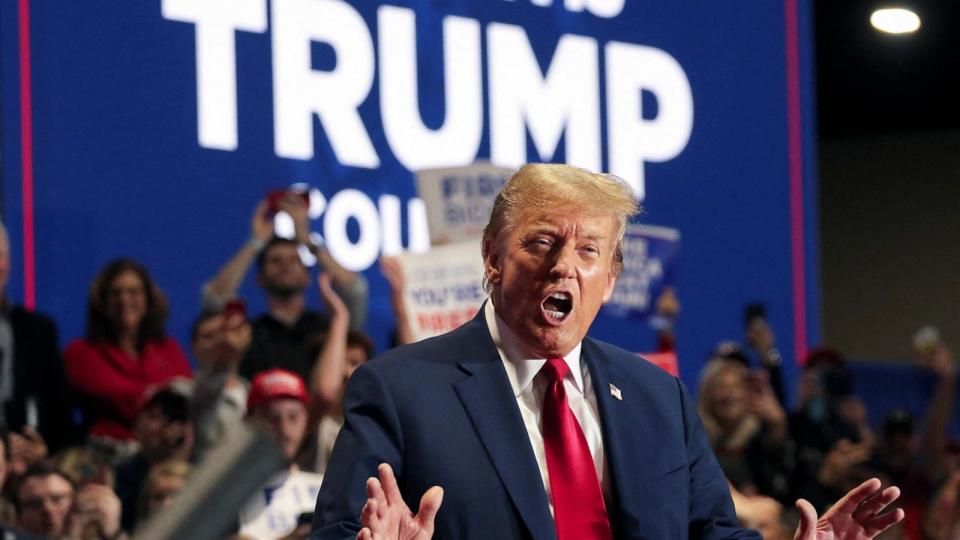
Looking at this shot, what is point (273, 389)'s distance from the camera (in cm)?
462

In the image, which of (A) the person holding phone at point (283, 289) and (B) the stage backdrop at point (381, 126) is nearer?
(A) the person holding phone at point (283, 289)

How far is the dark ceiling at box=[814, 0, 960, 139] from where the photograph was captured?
38.0ft

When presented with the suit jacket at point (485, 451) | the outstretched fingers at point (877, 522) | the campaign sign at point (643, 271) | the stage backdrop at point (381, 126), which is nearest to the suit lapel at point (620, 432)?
the suit jacket at point (485, 451)

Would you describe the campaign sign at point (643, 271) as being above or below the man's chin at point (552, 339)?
above

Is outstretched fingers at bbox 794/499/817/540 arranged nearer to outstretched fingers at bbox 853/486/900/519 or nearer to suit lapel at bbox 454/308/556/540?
outstretched fingers at bbox 853/486/900/519

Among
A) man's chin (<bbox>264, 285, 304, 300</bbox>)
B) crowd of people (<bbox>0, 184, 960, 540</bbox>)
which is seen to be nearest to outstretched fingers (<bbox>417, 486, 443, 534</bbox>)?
crowd of people (<bbox>0, 184, 960, 540</bbox>)

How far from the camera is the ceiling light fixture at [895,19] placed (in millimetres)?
11195

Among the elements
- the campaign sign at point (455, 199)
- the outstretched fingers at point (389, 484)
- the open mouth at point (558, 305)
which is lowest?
the outstretched fingers at point (389, 484)

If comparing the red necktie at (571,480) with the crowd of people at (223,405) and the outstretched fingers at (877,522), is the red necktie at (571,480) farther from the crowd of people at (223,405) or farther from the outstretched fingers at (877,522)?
the crowd of people at (223,405)

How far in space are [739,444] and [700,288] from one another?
6.90 feet

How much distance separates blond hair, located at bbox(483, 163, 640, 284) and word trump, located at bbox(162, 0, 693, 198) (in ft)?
13.0

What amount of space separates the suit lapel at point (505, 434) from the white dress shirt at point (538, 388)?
0.03 meters

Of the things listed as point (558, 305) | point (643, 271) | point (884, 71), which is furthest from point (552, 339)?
point (884, 71)

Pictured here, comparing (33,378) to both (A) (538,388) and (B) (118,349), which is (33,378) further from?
(A) (538,388)
